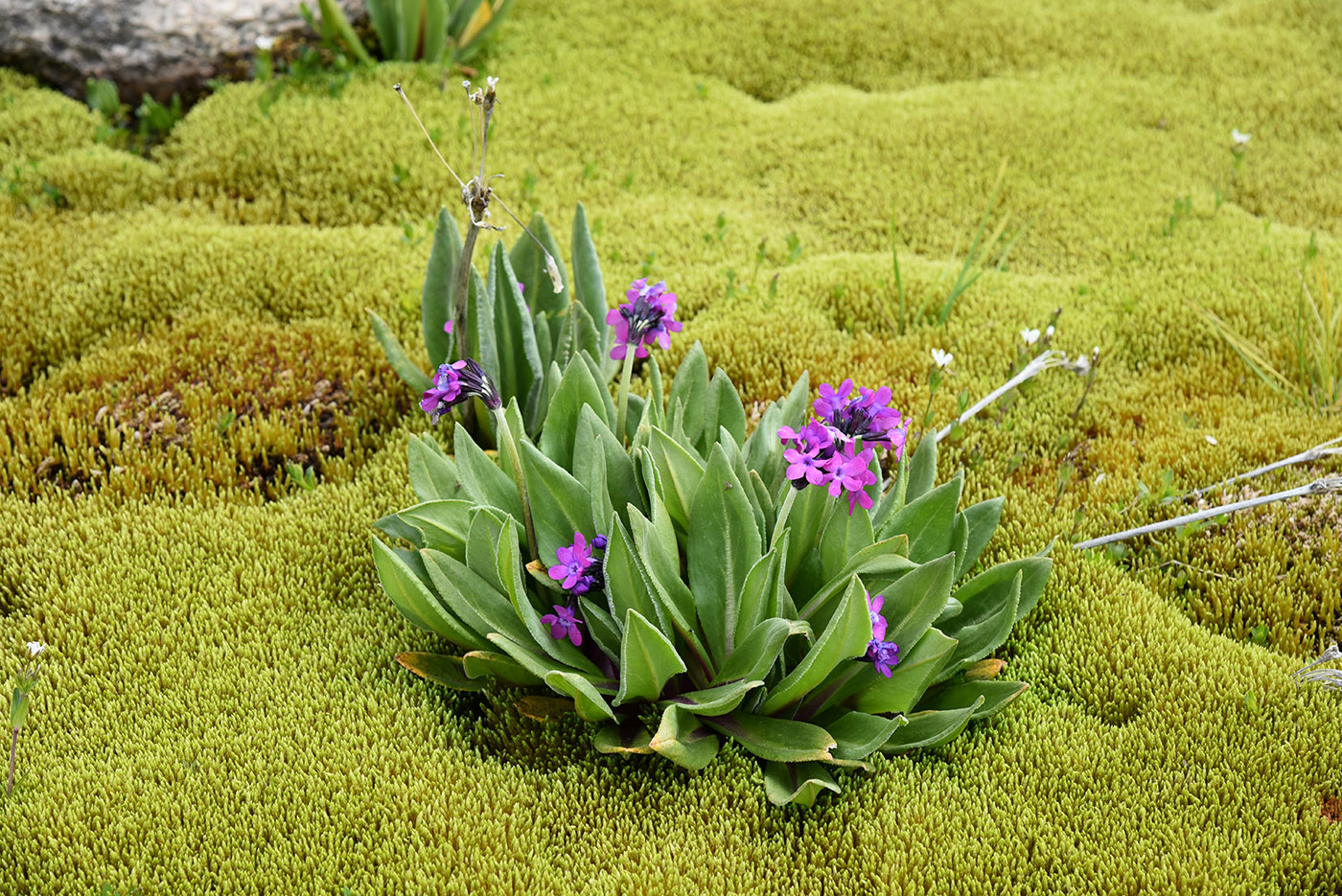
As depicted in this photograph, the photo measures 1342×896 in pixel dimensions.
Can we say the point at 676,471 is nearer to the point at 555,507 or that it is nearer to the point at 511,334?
the point at 555,507

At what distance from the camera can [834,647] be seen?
2.47 meters

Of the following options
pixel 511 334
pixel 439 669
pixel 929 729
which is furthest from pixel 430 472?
pixel 929 729

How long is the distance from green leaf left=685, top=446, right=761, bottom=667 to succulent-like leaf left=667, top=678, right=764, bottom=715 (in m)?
0.12

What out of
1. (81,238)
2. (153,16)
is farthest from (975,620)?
(153,16)

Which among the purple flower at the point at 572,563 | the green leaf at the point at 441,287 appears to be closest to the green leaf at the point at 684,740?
the purple flower at the point at 572,563

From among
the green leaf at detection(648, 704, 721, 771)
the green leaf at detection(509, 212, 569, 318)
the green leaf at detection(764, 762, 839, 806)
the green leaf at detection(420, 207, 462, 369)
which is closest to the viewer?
the green leaf at detection(648, 704, 721, 771)

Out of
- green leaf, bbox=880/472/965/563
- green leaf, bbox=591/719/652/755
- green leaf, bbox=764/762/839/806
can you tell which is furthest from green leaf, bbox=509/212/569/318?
green leaf, bbox=764/762/839/806

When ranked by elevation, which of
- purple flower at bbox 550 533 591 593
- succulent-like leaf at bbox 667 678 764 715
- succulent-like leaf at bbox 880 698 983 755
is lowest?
succulent-like leaf at bbox 880 698 983 755

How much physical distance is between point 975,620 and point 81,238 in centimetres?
472

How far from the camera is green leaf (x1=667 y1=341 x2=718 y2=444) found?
3.21 meters

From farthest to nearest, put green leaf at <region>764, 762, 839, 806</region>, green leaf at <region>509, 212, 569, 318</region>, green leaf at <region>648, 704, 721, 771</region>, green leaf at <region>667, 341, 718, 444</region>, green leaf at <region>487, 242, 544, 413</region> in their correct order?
green leaf at <region>509, 212, 569, 318</region> → green leaf at <region>487, 242, 544, 413</region> → green leaf at <region>667, 341, 718, 444</region> → green leaf at <region>764, 762, 839, 806</region> → green leaf at <region>648, 704, 721, 771</region>

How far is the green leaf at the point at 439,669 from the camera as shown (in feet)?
9.52

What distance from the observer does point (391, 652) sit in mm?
3094

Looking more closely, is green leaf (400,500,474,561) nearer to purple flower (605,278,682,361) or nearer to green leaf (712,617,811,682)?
purple flower (605,278,682,361)
